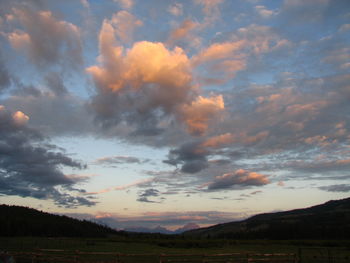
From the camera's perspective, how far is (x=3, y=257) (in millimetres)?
26781

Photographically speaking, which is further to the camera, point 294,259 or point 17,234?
point 17,234

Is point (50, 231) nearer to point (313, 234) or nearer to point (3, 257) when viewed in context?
point (313, 234)

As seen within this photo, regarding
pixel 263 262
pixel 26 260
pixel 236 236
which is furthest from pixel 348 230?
pixel 26 260

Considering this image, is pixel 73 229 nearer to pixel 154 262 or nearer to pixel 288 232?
pixel 288 232

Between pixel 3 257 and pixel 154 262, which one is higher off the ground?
A: pixel 3 257

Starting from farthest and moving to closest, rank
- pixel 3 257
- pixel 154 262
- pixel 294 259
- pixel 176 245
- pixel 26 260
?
pixel 176 245 → pixel 154 262 → pixel 26 260 → pixel 294 259 → pixel 3 257

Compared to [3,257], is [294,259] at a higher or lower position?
lower

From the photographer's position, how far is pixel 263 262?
4619cm

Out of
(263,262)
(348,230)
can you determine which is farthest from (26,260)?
(348,230)

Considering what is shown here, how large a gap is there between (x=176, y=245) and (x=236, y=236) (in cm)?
9871

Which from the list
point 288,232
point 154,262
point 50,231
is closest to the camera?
point 154,262

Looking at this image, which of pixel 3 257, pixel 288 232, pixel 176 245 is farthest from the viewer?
pixel 288 232

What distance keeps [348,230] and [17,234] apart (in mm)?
159722

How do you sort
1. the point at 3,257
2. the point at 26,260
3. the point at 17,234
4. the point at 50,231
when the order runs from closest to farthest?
the point at 3,257 < the point at 26,260 < the point at 17,234 < the point at 50,231
